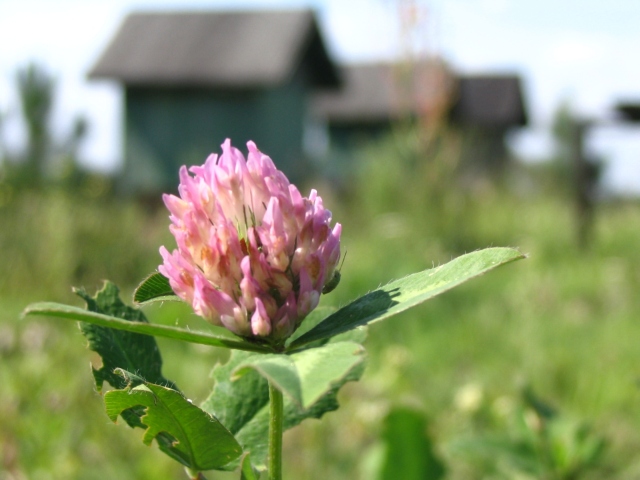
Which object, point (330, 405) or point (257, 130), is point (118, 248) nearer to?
point (330, 405)

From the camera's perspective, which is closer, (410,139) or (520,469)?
(520,469)

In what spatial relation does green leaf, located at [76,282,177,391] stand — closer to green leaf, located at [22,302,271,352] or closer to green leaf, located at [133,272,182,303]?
green leaf, located at [133,272,182,303]

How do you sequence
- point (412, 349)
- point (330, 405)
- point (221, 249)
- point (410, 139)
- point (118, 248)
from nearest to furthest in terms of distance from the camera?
point (221, 249) → point (330, 405) → point (412, 349) → point (118, 248) → point (410, 139)

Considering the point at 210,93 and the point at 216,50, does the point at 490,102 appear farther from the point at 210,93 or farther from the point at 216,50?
the point at 210,93

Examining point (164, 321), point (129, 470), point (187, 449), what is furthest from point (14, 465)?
point (164, 321)

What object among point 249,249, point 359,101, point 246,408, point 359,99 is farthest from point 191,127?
point 249,249

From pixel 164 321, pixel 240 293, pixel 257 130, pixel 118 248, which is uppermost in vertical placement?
pixel 240 293
